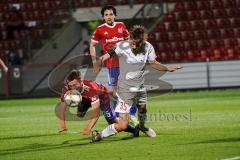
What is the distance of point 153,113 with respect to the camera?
18.5 m

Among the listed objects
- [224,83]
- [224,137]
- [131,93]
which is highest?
[131,93]

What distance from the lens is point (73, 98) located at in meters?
13.0

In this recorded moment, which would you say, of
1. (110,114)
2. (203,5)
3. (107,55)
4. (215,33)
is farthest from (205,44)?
(107,55)

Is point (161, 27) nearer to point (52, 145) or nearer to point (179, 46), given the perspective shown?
point (179, 46)

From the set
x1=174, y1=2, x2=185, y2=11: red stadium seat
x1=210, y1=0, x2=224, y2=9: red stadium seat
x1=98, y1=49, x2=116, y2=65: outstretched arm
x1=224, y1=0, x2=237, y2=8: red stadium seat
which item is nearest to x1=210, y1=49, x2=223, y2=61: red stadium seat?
x1=210, y1=0, x2=224, y2=9: red stadium seat

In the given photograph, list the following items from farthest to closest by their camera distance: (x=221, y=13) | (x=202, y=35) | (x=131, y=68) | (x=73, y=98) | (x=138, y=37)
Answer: (x=221, y=13) < (x=202, y=35) < (x=73, y=98) < (x=131, y=68) < (x=138, y=37)

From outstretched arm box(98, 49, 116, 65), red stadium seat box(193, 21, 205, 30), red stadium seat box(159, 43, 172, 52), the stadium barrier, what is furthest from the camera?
red stadium seat box(193, 21, 205, 30)

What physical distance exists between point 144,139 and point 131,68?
124cm

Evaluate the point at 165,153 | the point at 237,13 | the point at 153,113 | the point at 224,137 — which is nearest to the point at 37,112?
the point at 153,113

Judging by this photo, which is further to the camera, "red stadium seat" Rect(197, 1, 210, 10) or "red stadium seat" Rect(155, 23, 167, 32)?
"red stadium seat" Rect(197, 1, 210, 10)

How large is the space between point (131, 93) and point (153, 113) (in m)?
6.39

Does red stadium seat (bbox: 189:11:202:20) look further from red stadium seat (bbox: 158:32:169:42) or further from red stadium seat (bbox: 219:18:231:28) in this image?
red stadium seat (bbox: 158:32:169:42)

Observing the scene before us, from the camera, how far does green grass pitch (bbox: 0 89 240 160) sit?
10.5 metres

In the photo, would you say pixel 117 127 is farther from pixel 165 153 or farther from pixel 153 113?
pixel 153 113
